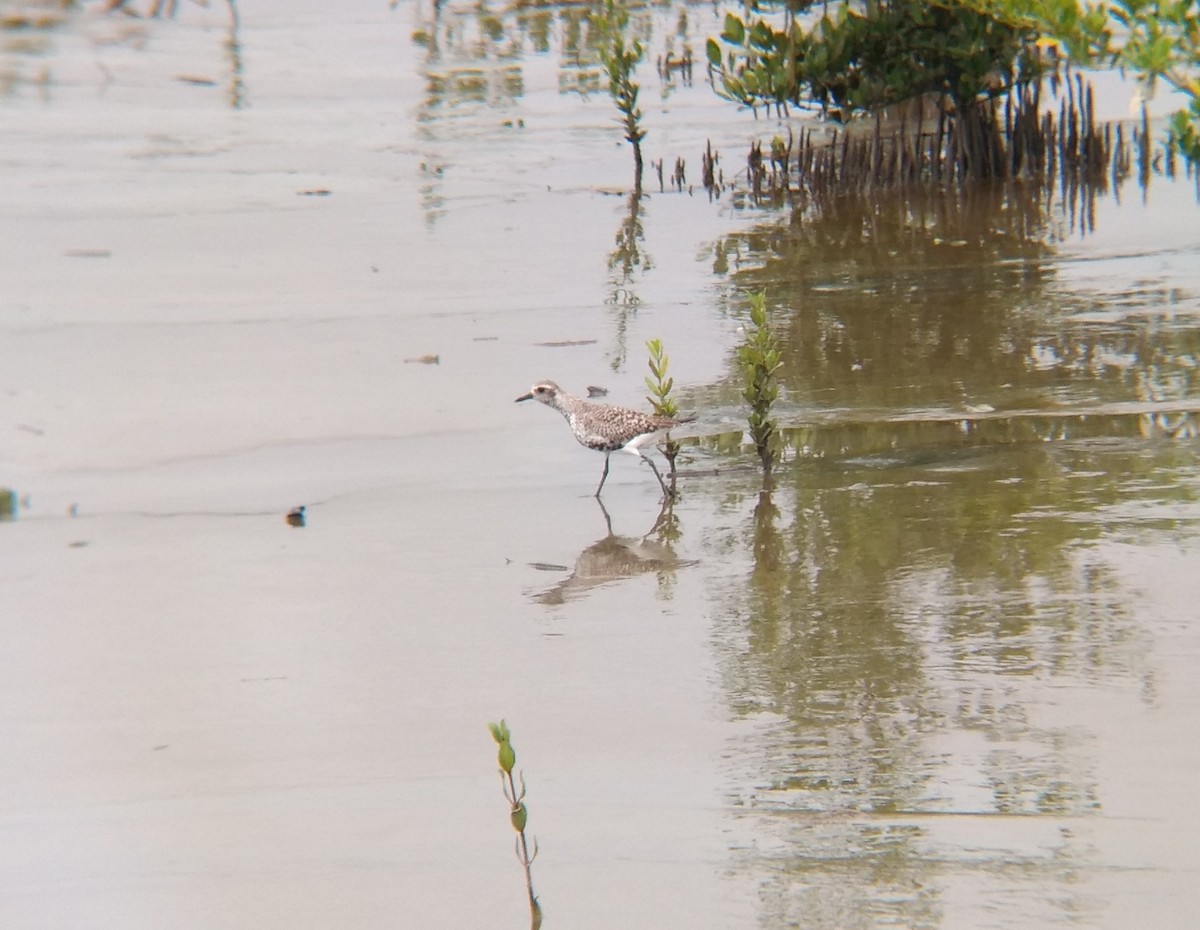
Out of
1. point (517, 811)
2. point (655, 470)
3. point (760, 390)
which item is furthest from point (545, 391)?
point (517, 811)

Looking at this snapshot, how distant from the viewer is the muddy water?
3.81 meters

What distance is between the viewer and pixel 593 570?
19.4 ft

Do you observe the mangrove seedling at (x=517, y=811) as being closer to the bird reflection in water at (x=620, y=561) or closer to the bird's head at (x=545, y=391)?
the bird reflection in water at (x=620, y=561)

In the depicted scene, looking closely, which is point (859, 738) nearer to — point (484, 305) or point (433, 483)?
point (433, 483)

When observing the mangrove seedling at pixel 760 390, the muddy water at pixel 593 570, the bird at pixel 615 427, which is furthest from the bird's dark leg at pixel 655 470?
the mangrove seedling at pixel 760 390

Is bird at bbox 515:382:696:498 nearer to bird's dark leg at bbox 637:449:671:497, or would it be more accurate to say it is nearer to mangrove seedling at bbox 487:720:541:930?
bird's dark leg at bbox 637:449:671:497

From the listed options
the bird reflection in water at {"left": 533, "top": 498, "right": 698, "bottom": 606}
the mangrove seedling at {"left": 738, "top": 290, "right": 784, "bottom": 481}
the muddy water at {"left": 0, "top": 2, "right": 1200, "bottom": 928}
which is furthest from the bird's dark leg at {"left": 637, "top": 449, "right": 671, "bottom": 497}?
the mangrove seedling at {"left": 738, "top": 290, "right": 784, "bottom": 481}

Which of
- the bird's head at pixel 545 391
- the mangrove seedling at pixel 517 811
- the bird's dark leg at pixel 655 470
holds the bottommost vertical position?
the mangrove seedling at pixel 517 811

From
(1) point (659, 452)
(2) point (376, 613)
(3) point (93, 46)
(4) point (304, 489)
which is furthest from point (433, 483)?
(3) point (93, 46)

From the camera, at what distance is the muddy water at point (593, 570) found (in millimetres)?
3809

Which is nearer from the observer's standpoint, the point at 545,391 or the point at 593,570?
the point at 593,570

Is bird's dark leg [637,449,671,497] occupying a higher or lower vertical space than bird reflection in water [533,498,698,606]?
higher

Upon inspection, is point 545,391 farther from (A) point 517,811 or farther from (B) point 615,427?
(A) point 517,811

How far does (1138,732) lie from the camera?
4.28 m
